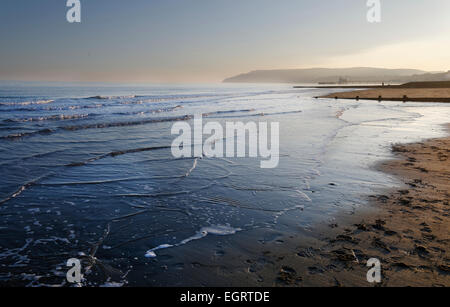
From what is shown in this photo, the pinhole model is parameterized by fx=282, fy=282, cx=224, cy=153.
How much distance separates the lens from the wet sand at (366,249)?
12.3 ft

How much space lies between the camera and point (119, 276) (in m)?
3.82

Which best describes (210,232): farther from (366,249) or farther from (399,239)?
(399,239)

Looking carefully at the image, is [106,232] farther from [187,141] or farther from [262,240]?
[187,141]

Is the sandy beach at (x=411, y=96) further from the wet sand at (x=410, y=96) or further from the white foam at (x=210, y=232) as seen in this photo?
the white foam at (x=210, y=232)

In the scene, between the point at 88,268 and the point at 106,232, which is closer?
the point at 88,268

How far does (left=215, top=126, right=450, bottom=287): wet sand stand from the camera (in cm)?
373

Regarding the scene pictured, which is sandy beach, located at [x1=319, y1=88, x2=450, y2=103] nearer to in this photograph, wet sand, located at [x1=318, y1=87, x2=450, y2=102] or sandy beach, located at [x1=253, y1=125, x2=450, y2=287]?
wet sand, located at [x1=318, y1=87, x2=450, y2=102]

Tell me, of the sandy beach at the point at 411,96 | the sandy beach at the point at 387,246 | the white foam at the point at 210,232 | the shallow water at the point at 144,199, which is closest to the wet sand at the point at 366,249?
the sandy beach at the point at 387,246

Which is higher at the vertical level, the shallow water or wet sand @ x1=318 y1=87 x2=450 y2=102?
wet sand @ x1=318 y1=87 x2=450 y2=102

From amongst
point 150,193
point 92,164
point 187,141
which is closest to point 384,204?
point 150,193

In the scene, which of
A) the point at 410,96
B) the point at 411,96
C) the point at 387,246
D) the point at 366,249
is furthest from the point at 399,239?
Answer: the point at 410,96

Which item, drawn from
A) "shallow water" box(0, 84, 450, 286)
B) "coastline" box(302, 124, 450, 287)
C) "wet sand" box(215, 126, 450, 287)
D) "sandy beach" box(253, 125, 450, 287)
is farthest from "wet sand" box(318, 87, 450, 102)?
"wet sand" box(215, 126, 450, 287)

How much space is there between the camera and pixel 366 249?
445cm
